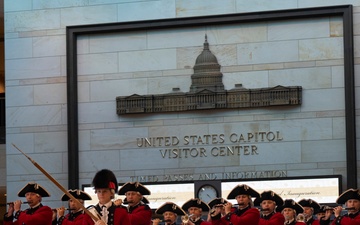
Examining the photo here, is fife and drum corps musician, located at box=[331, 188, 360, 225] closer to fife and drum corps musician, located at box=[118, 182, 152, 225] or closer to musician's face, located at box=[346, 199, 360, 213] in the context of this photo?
musician's face, located at box=[346, 199, 360, 213]

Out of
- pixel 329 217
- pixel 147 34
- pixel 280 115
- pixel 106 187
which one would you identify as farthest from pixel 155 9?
pixel 106 187

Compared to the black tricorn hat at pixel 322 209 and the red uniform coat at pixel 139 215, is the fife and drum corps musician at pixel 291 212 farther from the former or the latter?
the red uniform coat at pixel 139 215

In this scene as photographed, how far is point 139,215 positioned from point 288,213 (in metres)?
2.42

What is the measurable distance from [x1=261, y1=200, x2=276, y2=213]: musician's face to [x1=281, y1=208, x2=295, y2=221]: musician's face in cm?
49

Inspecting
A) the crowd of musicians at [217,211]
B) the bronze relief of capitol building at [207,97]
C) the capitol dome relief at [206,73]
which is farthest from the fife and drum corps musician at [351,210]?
the capitol dome relief at [206,73]

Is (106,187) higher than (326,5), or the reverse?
(326,5)

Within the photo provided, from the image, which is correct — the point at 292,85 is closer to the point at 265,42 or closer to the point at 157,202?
the point at 265,42

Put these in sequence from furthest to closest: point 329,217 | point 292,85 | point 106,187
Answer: point 292,85
point 329,217
point 106,187

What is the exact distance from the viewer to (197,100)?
20.1m

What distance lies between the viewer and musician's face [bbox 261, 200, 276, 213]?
14.7 m

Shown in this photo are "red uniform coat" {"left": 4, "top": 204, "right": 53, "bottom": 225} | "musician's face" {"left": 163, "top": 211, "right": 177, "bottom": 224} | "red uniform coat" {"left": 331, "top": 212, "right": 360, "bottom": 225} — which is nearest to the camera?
"red uniform coat" {"left": 331, "top": 212, "right": 360, "bottom": 225}

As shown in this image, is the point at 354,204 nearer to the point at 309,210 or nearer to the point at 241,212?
the point at 241,212

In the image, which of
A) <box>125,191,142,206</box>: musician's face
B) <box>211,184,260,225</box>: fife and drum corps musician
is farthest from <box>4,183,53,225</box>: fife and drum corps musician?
<box>211,184,260,225</box>: fife and drum corps musician

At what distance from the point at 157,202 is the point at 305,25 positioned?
4568 mm
